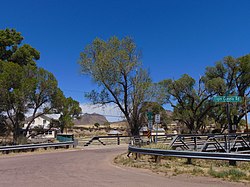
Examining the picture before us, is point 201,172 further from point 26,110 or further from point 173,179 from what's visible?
point 26,110

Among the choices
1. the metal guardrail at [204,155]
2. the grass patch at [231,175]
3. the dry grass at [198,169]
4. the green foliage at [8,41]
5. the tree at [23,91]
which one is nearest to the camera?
the grass patch at [231,175]

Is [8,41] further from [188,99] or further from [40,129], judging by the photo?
[188,99]

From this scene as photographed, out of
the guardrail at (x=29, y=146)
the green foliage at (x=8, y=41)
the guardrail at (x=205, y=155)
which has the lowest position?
the guardrail at (x=29, y=146)

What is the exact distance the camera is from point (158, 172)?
10.5 m

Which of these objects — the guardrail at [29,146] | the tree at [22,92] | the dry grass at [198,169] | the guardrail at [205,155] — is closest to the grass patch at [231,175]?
the dry grass at [198,169]

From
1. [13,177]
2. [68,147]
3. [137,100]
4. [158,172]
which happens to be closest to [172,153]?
[158,172]

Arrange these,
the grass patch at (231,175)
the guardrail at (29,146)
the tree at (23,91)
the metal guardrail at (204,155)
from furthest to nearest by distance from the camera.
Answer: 1. the tree at (23,91)
2. the guardrail at (29,146)
3. the metal guardrail at (204,155)
4. the grass patch at (231,175)

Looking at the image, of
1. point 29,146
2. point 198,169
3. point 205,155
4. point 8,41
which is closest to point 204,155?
point 205,155

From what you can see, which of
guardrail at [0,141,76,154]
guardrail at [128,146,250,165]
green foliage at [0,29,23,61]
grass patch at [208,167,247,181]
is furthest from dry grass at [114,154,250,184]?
green foliage at [0,29,23,61]

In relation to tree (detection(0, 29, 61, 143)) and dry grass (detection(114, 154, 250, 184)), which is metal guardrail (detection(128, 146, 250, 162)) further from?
tree (detection(0, 29, 61, 143))

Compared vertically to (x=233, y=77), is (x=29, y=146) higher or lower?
lower

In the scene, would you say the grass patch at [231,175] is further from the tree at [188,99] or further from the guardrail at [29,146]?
the tree at [188,99]

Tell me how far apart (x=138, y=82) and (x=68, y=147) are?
11.2m

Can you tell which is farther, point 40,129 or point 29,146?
point 40,129
